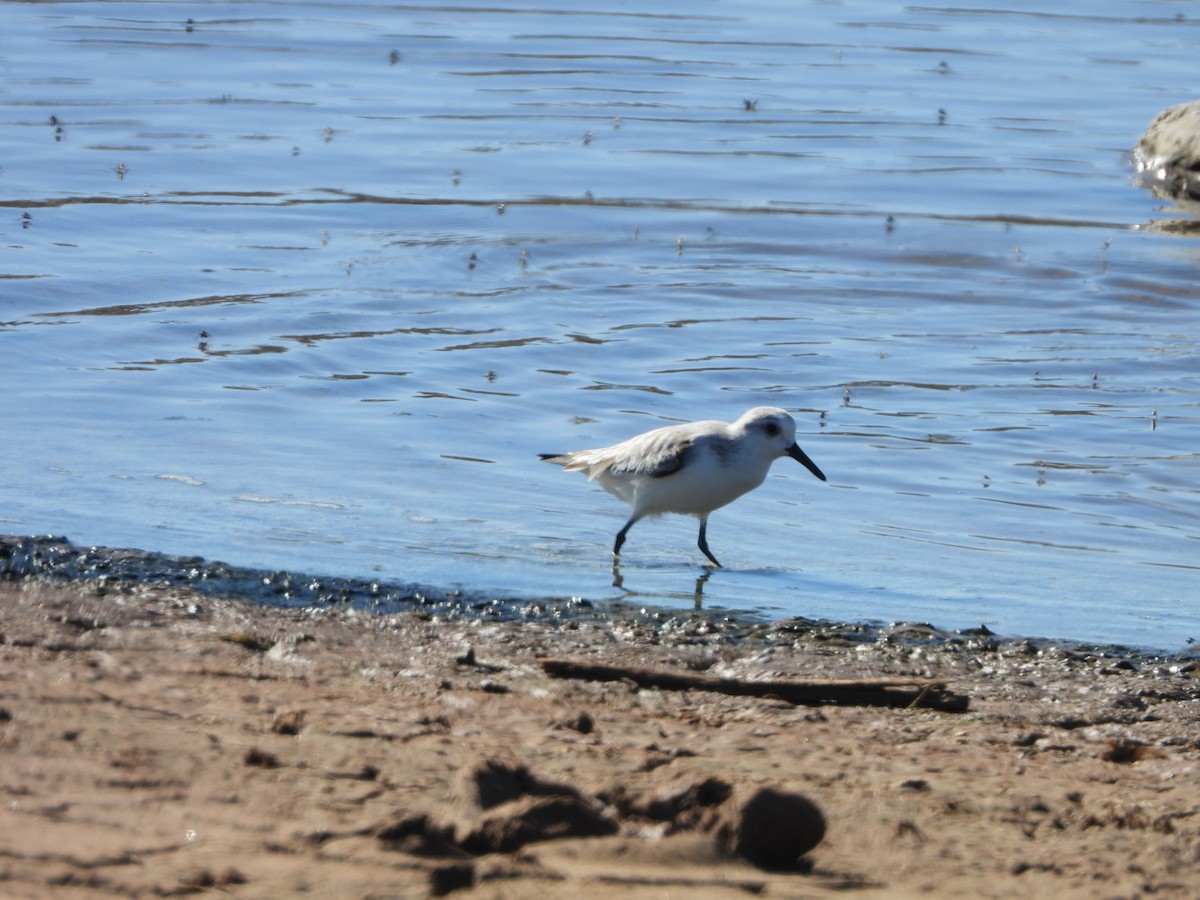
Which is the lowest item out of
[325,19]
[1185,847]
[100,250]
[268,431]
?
[1185,847]

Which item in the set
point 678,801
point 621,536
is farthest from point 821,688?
point 621,536

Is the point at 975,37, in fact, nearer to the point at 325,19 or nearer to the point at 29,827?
the point at 325,19

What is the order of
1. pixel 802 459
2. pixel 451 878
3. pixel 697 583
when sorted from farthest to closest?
pixel 802 459, pixel 697 583, pixel 451 878

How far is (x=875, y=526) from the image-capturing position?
8984 mm

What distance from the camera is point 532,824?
392 centimetres

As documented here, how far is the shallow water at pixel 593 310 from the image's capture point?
8430mm

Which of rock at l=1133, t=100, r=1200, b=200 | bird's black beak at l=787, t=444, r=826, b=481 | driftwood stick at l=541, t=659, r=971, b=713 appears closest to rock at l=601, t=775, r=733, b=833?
driftwood stick at l=541, t=659, r=971, b=713

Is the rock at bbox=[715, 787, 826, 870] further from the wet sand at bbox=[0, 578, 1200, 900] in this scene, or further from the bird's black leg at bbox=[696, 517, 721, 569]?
the bird's black leg at bbox=[696, 517, 721, 569]

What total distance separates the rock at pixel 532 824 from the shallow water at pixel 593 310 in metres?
3.50

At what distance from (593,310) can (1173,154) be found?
8.42 m

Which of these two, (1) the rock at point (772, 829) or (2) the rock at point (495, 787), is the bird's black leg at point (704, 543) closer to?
(2) the rock at point (495, 787)

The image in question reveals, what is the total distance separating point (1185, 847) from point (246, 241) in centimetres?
1182

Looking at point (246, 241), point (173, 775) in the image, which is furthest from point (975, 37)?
point (173, 775)

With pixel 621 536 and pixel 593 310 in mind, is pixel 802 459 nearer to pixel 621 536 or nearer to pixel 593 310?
pixel 621 536
